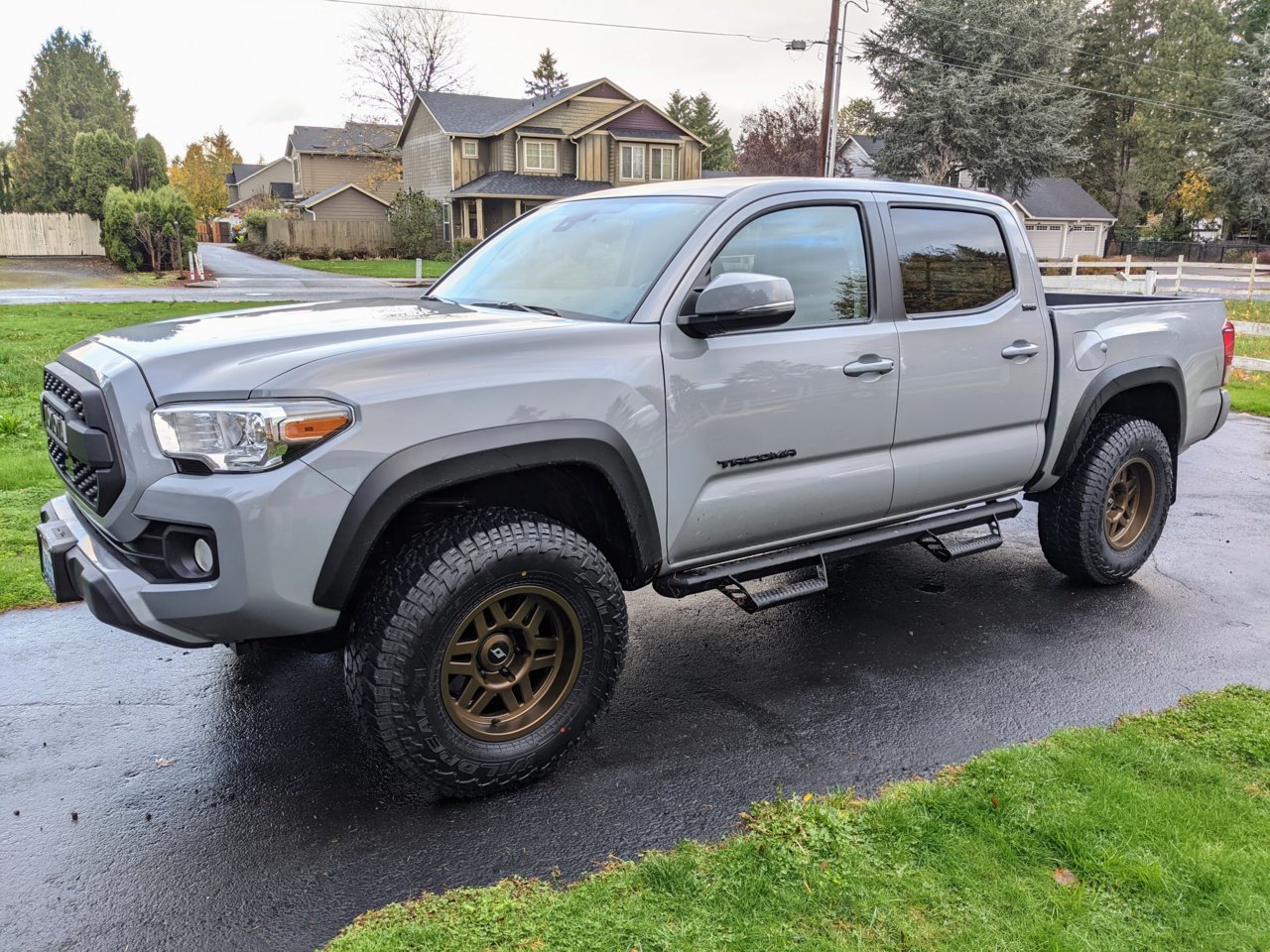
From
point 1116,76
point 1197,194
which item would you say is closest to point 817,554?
point 1197,194

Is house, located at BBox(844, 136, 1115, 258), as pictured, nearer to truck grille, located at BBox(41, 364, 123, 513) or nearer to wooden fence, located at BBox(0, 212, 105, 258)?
wooden fence, located at BBox(0, 212, 105, 258)

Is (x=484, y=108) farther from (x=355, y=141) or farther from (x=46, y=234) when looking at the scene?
(x=46, y=234)

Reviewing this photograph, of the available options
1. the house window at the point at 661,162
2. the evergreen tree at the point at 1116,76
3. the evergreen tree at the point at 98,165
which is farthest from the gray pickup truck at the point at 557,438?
the evergreen tree at the point at 1116,76

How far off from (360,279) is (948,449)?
2768 cm

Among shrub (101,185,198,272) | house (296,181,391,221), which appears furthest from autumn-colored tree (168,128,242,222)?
shrub (101,185,198,272)

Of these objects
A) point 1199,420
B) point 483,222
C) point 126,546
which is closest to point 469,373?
point 126,546

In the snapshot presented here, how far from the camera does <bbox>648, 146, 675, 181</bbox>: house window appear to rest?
42.4 m

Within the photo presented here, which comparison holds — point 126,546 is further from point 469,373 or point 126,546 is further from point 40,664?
point 40,664

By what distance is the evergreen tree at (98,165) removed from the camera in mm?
36281

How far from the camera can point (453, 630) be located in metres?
3.09

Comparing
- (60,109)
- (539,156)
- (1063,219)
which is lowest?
(1063,219)

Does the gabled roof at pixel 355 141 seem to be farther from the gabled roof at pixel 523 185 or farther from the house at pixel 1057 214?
the house at pixel 1057 214

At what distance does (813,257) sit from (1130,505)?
8.96 ft

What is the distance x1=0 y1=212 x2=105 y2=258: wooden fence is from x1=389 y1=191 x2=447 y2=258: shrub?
11.3 meters
